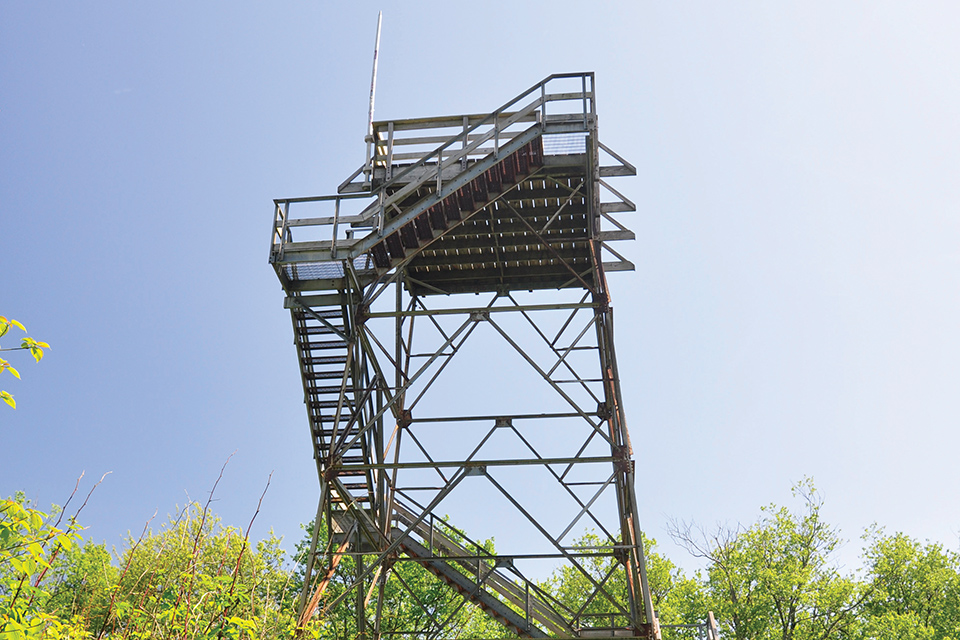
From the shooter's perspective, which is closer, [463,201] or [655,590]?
[463,201]

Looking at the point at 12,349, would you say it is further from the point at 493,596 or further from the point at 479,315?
the point at 493,596

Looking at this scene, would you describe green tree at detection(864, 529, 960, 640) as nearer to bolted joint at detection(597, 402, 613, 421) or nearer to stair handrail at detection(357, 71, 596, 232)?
bolted joint at detection(597, 402, 613, 421)

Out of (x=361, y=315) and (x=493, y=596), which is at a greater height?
(x=361, y=315)

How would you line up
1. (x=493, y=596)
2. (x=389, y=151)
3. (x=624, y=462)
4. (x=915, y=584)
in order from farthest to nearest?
(x=915, y=584), (x=389, y=151), (x=493, y=596), (x=624, y=462)

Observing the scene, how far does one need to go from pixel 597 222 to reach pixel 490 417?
4.86m

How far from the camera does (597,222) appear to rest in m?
17.2

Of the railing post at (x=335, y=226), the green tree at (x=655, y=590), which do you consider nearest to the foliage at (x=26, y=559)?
the railing post at (x=335, y=226)

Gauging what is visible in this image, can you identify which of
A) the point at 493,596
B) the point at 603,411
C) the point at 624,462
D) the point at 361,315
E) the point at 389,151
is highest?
→ the point at 389,151

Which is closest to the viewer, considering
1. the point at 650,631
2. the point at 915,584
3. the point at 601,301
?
the point at 650,631

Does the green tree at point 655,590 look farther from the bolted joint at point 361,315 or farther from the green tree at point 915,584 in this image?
the bolted joint at point 361,315

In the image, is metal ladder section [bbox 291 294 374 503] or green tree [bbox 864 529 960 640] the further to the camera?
green tree [bbox 864 529 960 640]

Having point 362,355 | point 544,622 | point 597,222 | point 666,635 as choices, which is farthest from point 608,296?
point 666,635

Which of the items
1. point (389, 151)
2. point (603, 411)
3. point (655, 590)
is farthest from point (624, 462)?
point (655, 590)

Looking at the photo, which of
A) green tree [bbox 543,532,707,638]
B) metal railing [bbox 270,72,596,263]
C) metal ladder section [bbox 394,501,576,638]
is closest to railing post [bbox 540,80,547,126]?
metal railing [bbox 270,72,596,263]
